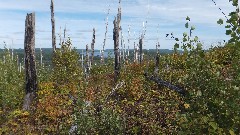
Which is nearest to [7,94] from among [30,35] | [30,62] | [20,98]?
[20,98]

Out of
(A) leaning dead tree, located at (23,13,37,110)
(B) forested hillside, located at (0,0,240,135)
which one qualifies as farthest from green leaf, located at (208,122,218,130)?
(A) leaning dead tree, located at (23,13,37,110)

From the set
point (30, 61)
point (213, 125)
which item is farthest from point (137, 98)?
point (213, 125)

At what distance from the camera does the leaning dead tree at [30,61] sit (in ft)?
55.2

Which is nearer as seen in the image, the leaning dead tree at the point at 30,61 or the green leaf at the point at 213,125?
the green leaf at the point at 213,125

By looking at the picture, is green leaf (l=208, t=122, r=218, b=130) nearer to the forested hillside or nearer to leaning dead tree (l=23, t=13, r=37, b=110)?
the forested hillside

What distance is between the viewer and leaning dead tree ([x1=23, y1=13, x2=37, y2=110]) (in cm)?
1681

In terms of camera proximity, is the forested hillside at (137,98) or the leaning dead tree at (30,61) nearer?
the forested hillside at (137,98)

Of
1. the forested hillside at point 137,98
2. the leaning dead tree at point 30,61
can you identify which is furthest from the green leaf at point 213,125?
the leaning dead tree at point 30,61

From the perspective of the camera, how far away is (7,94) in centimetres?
1728

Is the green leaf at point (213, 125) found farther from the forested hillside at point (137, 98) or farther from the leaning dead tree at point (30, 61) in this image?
the leaning dead tree at point (30, 61)

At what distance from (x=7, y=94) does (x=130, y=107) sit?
7.86 meters

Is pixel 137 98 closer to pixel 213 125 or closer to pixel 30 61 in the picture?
pixel 30 61

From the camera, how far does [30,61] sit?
56.5ft

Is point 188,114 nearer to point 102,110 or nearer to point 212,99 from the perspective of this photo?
point 212,99
